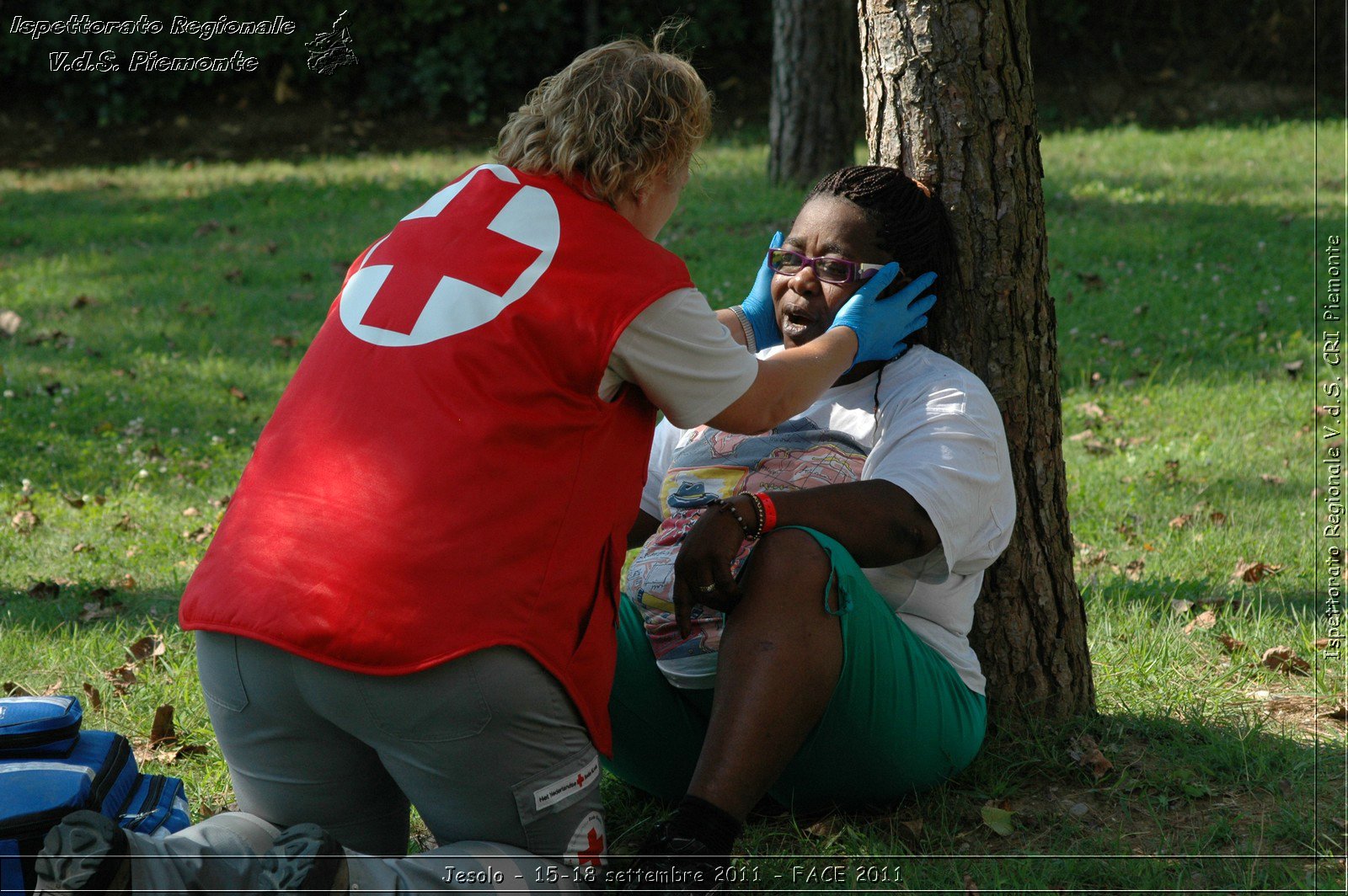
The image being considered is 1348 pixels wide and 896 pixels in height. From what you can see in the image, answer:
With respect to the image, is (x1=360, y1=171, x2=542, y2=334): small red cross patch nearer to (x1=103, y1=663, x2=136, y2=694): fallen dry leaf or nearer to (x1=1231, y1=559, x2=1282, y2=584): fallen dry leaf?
(x1=103, y1=663, x2=136, y2=694): fallen dry leaf

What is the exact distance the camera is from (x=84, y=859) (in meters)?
1.69

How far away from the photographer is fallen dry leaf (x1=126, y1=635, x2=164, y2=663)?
11.7 feet

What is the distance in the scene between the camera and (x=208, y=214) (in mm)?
9758

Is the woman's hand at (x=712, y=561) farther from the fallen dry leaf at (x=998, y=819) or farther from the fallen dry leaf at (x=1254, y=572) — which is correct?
the fallen dry leaf at (x=1254, y=572)

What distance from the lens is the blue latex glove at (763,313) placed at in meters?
2.94

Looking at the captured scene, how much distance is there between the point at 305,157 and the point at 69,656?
9.74 meters

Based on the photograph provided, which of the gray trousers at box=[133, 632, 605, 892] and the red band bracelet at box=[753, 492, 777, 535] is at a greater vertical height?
the red band bracelet at box=[753, 492, 777, 535]

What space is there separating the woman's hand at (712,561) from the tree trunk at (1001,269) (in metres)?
0.85

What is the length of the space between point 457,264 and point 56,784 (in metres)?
1.13

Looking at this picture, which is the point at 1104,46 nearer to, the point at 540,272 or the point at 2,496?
the point at 2,496

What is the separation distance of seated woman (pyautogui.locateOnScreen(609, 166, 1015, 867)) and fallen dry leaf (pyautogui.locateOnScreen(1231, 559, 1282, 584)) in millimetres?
1603

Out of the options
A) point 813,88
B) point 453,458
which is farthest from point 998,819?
point 813,88

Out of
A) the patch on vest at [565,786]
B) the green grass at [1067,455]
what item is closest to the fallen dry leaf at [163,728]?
the green grass at [1067,455]

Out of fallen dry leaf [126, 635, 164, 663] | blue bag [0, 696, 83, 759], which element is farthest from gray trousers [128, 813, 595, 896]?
fallen dry leaf [126, 635, 164, 663]
